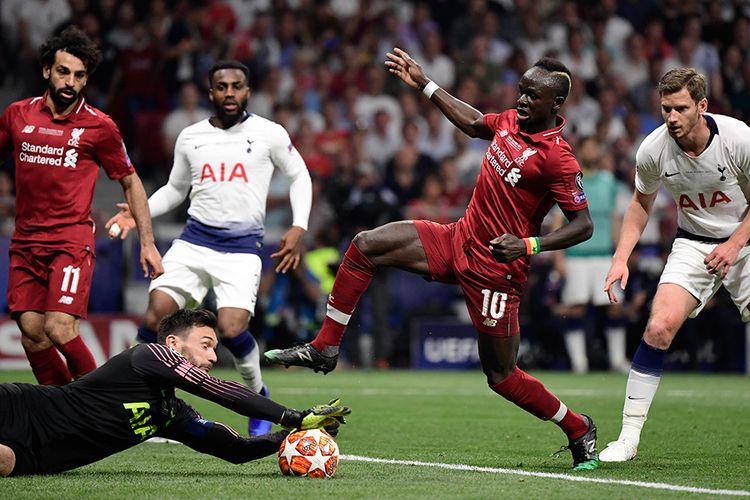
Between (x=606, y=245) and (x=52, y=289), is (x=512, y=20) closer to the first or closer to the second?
(x=606, y=245)

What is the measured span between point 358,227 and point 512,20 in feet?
20.3

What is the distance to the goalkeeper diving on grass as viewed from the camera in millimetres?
6441

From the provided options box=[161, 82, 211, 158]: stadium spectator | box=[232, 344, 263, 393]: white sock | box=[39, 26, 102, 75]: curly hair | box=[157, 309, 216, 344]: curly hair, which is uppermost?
box=[161, 82, 211, 158]: stadium spectator

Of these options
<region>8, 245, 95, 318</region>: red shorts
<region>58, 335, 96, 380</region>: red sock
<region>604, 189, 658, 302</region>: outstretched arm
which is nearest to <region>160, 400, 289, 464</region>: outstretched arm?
<region>58, 335, 96, 380</region>: red sock

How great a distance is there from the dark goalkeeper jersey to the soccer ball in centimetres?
29

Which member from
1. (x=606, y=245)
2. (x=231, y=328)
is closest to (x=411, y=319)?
(x=606, y=245)

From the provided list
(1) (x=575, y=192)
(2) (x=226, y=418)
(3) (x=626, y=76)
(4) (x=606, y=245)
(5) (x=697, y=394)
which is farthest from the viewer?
(3) (x=626, y=76)

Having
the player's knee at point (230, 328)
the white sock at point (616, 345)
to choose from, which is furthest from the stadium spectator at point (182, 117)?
the player's knee at point (230, 328)

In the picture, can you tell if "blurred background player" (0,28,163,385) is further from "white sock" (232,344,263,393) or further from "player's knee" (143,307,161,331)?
"white sock" (232,344,263,393)

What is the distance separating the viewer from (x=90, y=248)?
8.09 meters

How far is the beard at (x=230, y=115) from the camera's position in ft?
30.0

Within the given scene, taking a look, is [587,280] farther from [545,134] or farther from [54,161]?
[54,161]

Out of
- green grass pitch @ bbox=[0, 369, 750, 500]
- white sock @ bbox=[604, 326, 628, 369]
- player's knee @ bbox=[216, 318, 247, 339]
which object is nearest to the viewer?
green grass pitch @ bbox=[0, 369, 750, 500]

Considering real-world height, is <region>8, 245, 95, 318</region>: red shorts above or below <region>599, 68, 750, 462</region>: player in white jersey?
below
